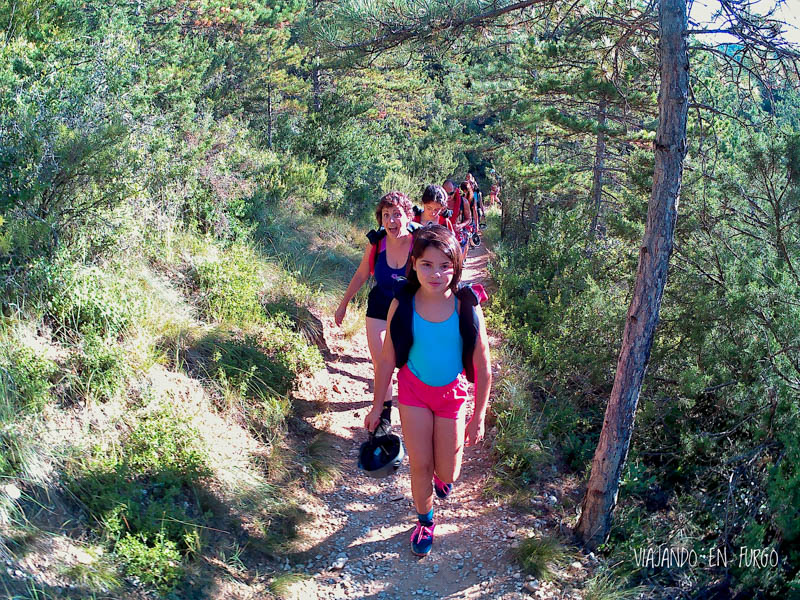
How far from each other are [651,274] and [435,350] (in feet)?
5.16

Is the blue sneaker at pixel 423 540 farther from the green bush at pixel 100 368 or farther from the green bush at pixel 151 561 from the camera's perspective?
the green bush at pixel 100 368

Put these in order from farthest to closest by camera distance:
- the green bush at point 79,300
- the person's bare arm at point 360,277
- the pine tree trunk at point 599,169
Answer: the pine tree trunk at point 599,169 < the person's bare arm at point 360,277 < the green bush at point 79,300

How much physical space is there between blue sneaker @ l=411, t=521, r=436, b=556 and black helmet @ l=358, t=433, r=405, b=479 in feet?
1.79

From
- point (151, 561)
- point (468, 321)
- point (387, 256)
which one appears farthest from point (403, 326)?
point (151, 561)

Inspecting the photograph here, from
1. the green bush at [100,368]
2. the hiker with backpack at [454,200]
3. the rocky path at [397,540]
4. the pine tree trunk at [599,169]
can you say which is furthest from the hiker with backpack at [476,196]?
the green bush at [100,368]

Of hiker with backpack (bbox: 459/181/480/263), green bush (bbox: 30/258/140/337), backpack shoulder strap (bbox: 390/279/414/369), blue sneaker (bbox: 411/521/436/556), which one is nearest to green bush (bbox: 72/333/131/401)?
green bush (bbox: 30/258/140/337)

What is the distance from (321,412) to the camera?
18.4 feet

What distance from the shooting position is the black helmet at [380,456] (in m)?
3.75

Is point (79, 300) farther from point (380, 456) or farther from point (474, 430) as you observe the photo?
point (474, 430)

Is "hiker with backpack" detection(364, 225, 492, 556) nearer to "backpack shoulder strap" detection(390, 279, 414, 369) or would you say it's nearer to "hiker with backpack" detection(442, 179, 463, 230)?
"backpack shoulder strap" detection(390, 279, 414, 369)

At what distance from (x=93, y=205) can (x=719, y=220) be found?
6113 millimetres

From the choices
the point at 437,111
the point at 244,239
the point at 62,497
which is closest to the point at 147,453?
the point at 62,497

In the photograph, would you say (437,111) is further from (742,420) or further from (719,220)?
(742,420)

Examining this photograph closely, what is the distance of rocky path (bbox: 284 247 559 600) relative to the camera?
379 cm
